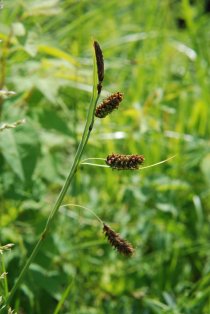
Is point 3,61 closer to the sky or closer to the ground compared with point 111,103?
closer to the sky

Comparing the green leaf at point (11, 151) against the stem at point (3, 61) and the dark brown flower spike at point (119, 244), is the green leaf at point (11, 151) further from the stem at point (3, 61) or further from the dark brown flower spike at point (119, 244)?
the dark brown flower spike at point (119, 244)

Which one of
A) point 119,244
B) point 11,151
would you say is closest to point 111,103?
point 119,244

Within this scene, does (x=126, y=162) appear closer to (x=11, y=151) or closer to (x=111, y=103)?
(x=111, y=103)

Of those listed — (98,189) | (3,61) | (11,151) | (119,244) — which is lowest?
(98,189)

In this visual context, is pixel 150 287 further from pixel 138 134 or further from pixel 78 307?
pixel 138 134

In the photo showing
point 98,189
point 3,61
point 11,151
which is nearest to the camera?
point 11,151

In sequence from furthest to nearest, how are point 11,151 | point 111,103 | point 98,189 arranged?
point 98,189 < point 11,151 < point 111,103
